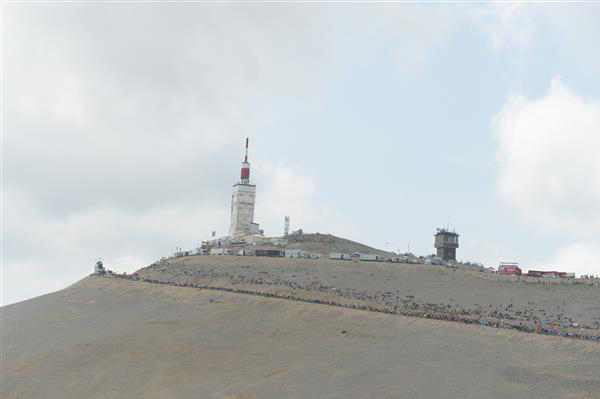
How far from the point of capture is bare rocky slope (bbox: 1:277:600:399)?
47094 millimetres

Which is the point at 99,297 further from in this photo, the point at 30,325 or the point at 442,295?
the point at 442,295

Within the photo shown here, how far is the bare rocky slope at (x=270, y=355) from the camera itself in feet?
155

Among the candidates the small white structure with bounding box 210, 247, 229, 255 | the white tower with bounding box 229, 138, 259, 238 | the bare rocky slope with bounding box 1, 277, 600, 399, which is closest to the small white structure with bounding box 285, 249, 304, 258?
the small white structure with bounding box 210, 247, 229, 255

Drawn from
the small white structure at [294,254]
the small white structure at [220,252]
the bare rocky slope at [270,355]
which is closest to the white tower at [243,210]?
the small white structure at [220,252]

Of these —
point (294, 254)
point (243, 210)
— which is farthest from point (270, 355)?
point (243, 210)

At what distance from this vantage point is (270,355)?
190ft

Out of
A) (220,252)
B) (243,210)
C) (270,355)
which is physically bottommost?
(270,355)

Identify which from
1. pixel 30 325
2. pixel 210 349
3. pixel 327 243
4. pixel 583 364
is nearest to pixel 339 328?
pixel 210 349

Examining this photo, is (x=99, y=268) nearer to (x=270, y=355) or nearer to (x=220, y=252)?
(x=220, y=252)

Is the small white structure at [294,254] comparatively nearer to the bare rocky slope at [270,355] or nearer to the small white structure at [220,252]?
the small white structure at [220,252]

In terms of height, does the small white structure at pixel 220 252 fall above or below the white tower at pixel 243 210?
below

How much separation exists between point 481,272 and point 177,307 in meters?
36.0

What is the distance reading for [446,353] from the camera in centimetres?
5247

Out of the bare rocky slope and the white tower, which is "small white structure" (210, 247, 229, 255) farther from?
the bare rocky slope
